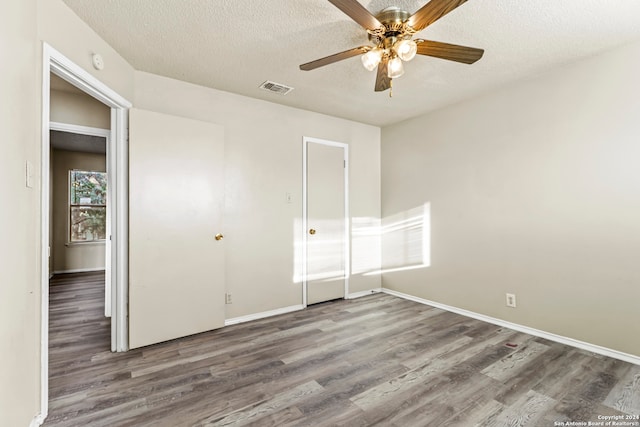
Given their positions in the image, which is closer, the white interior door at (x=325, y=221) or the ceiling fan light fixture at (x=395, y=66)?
the ceiling fan light fixture at (x=395, y=66)

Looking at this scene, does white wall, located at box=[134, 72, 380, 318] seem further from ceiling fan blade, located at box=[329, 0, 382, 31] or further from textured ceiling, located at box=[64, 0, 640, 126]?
ceiling fan blade, located at box=[329, 0, 382, 31]

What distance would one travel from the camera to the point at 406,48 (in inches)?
73.0

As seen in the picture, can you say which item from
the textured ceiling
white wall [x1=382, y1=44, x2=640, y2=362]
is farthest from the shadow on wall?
the textured ceiling

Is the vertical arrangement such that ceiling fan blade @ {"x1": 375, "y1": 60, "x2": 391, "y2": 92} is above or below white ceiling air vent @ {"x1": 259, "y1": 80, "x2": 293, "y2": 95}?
below

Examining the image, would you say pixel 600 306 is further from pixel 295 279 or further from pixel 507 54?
pixel 295 279

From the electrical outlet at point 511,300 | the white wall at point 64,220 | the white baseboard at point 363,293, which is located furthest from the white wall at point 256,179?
the white wall at point 64,220

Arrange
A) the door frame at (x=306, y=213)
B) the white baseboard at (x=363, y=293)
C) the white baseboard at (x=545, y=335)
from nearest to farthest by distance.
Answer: the white baseboard at (x=545, y=335), the door frame at (x=306, y=213), the white baseboard at (x=363, y=293)

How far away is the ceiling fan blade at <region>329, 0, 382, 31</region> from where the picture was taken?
1527 millimetres

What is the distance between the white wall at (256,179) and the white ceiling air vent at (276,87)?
0.34m

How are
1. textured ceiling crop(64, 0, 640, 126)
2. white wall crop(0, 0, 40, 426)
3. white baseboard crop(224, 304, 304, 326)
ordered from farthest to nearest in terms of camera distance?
1. white baseboard crop(224, 304, 304, 326)
2. textured ceiling crop(64, 0, 640, 126)
3. white wall crop(0, 0, 40, 426)

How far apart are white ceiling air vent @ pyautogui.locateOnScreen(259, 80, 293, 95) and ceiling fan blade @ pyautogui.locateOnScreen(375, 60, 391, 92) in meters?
1.17

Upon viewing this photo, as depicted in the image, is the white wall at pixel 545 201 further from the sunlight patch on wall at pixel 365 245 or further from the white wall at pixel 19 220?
the white wall at pixel 19 220

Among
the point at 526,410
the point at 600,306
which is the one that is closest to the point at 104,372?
the point at 526,410

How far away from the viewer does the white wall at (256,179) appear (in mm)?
3104
